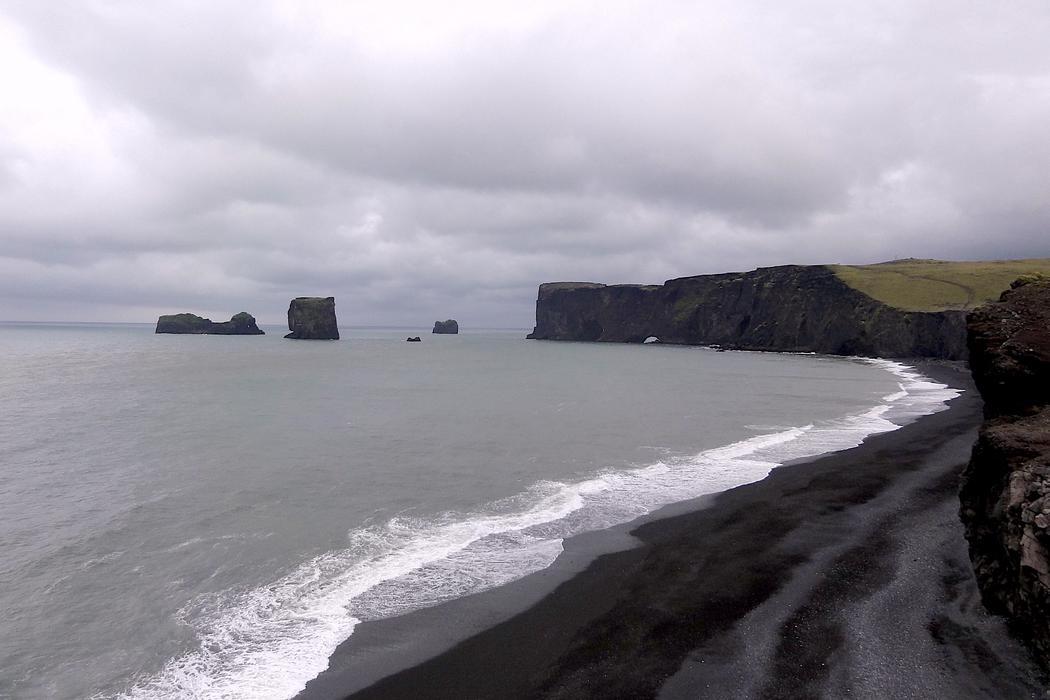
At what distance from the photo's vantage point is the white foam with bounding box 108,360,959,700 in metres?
8.87

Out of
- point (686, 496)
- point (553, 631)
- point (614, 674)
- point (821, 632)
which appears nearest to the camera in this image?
point (614, 674)

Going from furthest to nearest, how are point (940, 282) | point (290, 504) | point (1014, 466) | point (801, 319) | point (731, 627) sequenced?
point (801, 319), point (940, 282), point (290, 504), point (731, 627), point (1014, 466)

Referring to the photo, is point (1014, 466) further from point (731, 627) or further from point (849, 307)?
point (849, 307)

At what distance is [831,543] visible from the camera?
1305 cm

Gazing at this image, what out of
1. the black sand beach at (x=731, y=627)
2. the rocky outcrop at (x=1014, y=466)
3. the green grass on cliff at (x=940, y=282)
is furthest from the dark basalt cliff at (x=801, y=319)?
the black sand beach at (x=731, y=627)

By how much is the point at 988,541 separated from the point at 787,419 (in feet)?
85.6

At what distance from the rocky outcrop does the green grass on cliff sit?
10689cm

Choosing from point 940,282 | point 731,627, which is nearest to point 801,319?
point 940,282

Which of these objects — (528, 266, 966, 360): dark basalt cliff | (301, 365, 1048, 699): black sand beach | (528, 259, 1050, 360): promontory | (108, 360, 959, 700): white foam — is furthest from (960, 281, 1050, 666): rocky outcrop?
(528, 266, 966, 360): dark basalt cliff

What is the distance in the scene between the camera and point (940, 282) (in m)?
121

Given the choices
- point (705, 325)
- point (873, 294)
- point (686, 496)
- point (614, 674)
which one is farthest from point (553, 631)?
point (705, 325)

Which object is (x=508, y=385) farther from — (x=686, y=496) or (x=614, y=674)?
(x=614, y=674)

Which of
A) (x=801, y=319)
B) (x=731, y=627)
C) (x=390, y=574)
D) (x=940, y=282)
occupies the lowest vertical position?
(x=390, y=574)

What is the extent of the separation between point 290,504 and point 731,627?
1326cm
